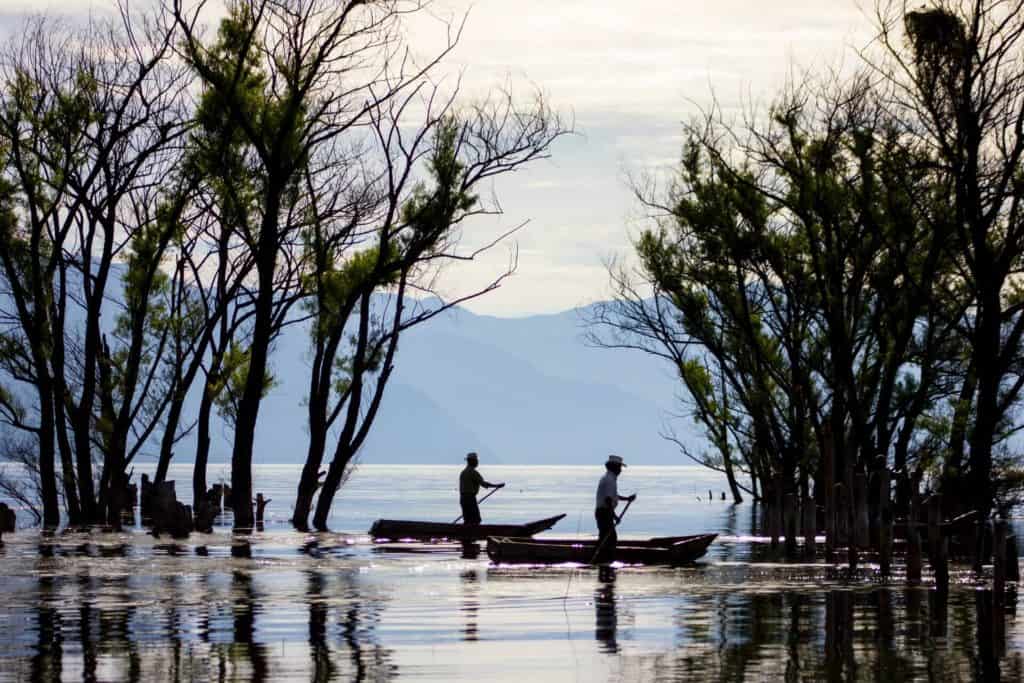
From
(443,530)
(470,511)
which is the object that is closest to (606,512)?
(470,511)

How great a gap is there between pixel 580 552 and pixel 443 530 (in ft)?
36.8

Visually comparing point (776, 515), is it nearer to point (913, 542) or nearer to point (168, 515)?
point (913, 542)

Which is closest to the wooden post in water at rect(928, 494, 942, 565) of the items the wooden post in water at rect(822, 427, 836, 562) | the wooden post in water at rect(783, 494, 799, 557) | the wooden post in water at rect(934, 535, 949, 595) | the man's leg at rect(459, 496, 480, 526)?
the wooden post in water at rect(934, 535, 949, 595)

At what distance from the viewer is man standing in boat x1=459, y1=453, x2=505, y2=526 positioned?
44531 mm

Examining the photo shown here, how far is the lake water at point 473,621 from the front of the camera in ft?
57.6

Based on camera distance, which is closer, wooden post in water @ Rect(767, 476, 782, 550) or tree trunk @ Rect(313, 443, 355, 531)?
wooden post in water @ Rect(767, 476, 782, 550)

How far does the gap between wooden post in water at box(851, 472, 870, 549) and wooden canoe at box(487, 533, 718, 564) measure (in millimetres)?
3180


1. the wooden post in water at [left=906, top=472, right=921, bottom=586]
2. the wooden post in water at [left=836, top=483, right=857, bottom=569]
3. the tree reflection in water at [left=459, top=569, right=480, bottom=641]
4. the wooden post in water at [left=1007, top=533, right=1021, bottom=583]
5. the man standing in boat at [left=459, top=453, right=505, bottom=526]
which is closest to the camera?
the tree reflection in water at [left=459, top=569, right=480, bottom=641]

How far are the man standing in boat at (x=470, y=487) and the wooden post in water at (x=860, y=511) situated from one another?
11086 mm

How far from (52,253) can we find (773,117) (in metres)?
20.1

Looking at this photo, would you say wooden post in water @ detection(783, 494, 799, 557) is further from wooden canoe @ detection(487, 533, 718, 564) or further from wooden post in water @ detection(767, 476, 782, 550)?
wooden canoe @ detection(487, 533, 718, 564)

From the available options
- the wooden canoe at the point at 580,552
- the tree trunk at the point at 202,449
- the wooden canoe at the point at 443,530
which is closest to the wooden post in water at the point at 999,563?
the wooden canoe at the point at 580,552

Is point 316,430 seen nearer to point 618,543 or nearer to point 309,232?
point 309,232

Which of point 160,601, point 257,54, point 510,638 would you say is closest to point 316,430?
point 257,54
